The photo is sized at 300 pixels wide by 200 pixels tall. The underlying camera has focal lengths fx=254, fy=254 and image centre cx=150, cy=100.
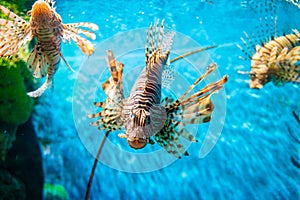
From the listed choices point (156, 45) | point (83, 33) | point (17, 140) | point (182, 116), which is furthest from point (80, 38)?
point (17, 140)

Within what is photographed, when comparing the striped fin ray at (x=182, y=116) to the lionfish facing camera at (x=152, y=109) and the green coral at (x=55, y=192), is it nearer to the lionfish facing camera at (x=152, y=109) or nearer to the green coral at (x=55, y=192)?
the lionfish facing camera at (x=152, y=109)

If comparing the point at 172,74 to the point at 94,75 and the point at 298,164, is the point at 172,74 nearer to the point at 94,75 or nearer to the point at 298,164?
the point at 298,164

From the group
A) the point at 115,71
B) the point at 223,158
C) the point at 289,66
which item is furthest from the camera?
the point at 223,158

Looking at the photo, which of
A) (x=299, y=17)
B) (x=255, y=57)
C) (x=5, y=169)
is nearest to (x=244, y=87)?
(x=255, y=57)

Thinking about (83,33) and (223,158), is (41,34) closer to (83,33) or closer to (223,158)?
(83,33)

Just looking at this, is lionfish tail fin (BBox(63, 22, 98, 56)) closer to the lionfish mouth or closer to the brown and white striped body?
the lionfish mouth

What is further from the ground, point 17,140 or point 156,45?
point 17,140
